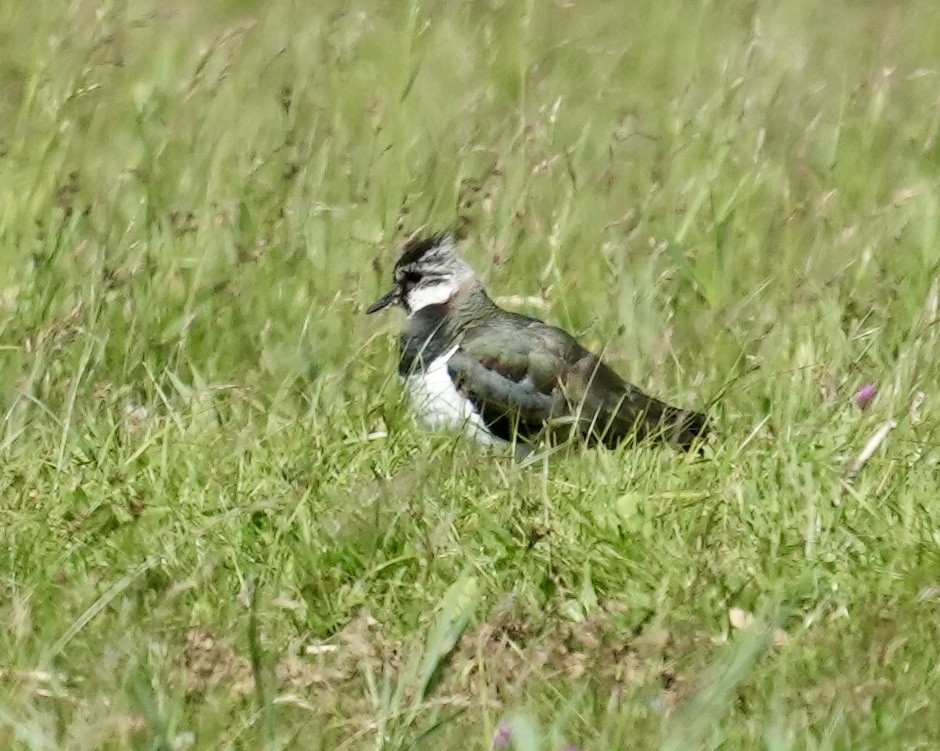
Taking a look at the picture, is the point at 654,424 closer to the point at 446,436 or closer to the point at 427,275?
the point at 446,436

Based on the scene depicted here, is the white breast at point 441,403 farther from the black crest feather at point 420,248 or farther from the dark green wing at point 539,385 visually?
the black crest feather at point 420,248

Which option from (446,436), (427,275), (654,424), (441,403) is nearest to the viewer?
(446,436)

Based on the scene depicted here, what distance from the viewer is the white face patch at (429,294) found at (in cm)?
563

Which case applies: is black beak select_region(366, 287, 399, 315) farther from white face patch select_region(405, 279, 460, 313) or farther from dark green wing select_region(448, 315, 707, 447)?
dark green wing select_region(448, 315, 707, 447)

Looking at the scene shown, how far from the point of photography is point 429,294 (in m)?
5.64

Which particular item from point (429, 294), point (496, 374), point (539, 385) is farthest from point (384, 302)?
point (539, 385)

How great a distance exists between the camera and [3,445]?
4.52 m

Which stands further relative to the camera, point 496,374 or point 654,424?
point 496,374

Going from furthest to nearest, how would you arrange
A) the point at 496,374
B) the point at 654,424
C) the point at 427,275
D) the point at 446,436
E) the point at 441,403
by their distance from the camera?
1. the point at 427,275
2. the point at 496,374
3. the point at 441,403
4. the point at 654,424
5. the point at 446,436

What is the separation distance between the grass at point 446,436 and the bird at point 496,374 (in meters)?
0.14

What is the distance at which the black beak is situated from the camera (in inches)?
222

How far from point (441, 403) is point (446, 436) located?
1.68 feet

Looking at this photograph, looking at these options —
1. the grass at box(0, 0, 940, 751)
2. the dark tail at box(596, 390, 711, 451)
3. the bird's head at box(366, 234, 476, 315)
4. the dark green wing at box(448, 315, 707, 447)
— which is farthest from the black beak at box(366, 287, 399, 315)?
the dark tail at box(596, 390, 711, 451)

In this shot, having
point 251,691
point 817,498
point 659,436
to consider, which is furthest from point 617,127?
point 251,691
